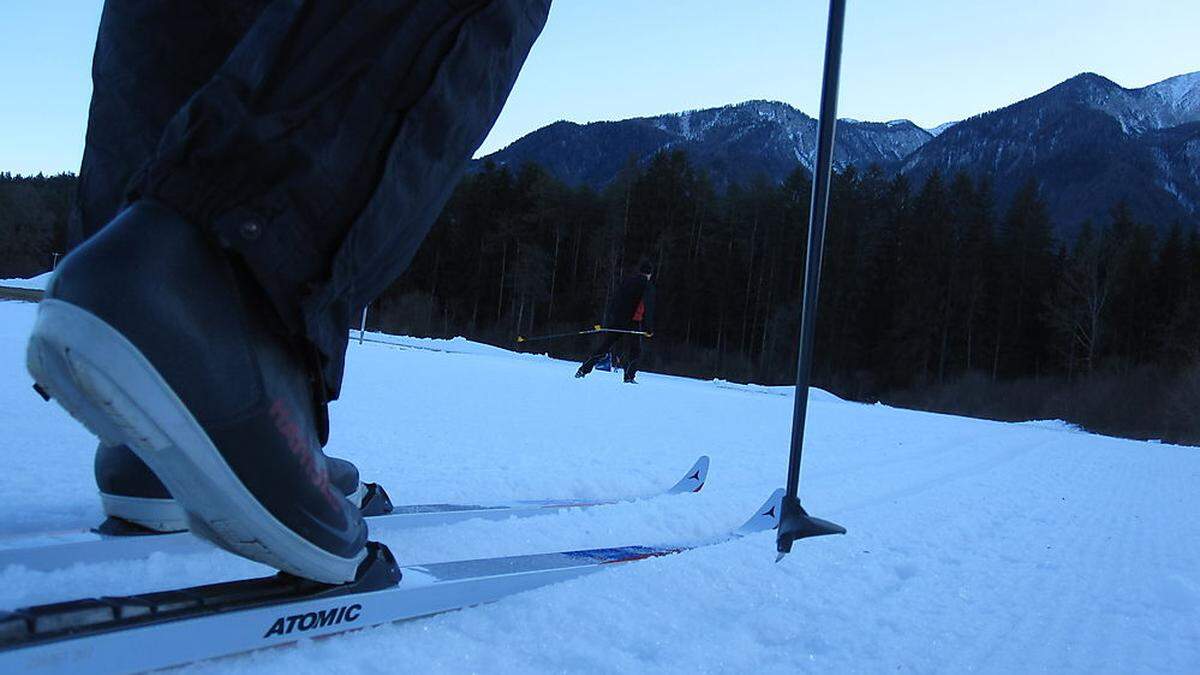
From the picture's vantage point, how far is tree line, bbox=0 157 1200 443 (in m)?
27.5

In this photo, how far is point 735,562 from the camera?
1.29 meters

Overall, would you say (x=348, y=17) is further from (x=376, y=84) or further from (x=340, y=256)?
(x=340, y=256)

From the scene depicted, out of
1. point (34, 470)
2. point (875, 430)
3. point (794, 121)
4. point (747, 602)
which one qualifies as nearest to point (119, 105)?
point (34, 470)

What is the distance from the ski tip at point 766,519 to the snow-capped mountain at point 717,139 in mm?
111792

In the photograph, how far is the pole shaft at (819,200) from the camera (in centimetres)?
118

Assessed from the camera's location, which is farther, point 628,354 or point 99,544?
point 628,354

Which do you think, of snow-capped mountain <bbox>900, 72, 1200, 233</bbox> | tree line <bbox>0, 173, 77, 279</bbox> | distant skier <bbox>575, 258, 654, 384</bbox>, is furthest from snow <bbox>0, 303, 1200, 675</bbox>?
snow-capped mountain <bbox>900, 72, 1200, 233</bbox>

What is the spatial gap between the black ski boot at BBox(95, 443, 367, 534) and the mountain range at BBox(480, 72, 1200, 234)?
55858 millimetres

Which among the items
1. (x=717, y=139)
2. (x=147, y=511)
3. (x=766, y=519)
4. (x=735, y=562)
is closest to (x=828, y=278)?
(x=766, y=519)

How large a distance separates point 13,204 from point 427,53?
51131 mm

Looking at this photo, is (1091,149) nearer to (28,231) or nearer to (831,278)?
(831,278)

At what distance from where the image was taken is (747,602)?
1105 mm

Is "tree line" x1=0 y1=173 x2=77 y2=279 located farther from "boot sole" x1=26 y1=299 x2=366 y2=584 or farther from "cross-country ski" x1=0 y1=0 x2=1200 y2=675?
"boot sole" x1=26 y1=299 x2=366 y2=584

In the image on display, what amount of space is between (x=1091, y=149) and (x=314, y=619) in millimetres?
106228
